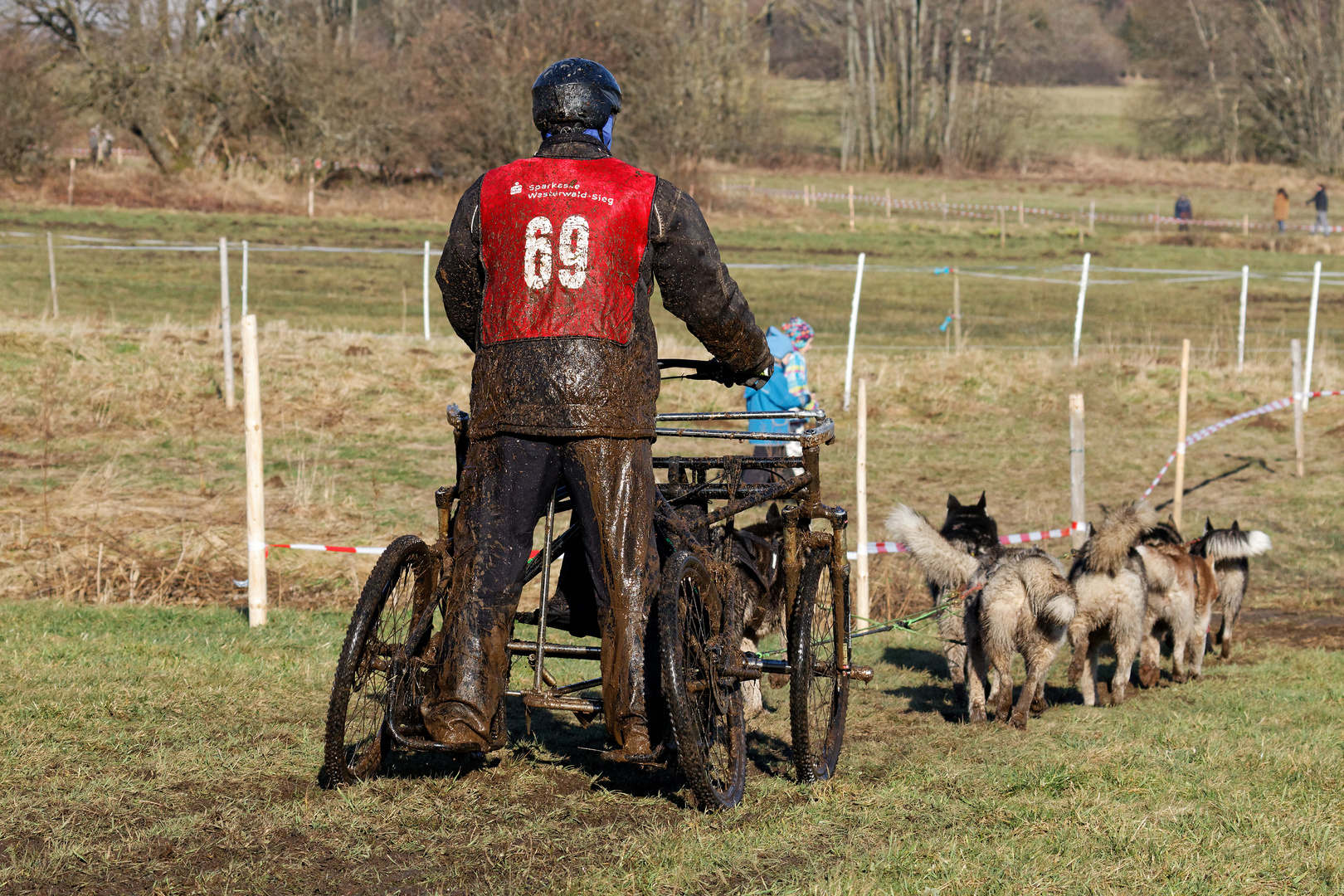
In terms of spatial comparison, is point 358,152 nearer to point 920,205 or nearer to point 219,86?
point 219,86

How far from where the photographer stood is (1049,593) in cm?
671

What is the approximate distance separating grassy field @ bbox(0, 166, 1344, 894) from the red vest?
158 centimetres

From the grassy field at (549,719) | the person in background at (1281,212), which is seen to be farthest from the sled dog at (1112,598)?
the person in background at (1281,212)

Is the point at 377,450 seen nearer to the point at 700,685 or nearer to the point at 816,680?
the point at 816,680

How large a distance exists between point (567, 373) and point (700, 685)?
111 centimetres

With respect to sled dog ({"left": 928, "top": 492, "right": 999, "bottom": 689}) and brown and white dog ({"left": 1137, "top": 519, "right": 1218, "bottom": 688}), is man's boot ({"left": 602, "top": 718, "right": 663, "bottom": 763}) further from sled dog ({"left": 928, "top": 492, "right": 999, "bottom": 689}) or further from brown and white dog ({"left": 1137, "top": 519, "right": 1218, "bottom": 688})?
brown and white dog ({"left": 1137, "top": 519, "right": 1218, "bottom": 688})

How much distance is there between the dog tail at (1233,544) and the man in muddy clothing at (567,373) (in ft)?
17.9

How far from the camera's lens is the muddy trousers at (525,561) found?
423cm

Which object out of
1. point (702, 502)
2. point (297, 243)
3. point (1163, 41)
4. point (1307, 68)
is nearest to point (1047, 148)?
point (1307, 68)

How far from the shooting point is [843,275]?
96.8 ft

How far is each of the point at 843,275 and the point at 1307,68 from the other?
39.5 metres

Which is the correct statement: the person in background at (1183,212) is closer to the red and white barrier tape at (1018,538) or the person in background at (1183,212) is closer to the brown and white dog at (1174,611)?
the red and white barrier tape at (1018,538)

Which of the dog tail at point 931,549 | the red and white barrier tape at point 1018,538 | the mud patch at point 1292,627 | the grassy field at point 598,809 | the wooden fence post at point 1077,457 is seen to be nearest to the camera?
the grassy field at point 598,809

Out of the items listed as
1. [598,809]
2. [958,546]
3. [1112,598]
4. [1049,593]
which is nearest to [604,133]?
[598,809]
